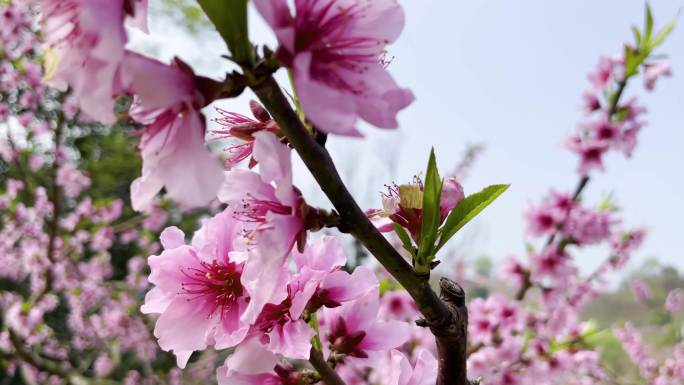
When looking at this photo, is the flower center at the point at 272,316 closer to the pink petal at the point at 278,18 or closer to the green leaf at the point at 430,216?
the green leaf at the point at 430,216

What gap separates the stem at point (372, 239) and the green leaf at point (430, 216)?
0.04 m

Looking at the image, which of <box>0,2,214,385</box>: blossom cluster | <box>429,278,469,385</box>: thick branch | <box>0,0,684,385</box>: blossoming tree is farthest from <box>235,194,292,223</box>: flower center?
<box>0,2,214,385</box>: blossom cluster

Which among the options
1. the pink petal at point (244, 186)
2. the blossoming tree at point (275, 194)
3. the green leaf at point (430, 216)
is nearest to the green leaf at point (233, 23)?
the blossoming tree at point (275, 194)

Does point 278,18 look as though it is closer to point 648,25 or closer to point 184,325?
point 184,325

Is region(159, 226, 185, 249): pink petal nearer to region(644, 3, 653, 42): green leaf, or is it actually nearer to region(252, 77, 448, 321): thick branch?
region(252, 77, 448, 321): thick branch

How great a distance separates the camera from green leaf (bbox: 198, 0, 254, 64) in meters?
0.45

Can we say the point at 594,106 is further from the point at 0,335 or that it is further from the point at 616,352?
the point at 616,352

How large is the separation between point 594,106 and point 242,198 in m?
2.74

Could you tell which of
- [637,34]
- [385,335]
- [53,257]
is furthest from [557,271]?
[53,257]

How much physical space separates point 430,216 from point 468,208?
5cm

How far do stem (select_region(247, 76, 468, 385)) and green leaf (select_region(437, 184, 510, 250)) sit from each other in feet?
0.27

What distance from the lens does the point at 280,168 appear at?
512 mm

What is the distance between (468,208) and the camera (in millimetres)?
628

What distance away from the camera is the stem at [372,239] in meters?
0.48
